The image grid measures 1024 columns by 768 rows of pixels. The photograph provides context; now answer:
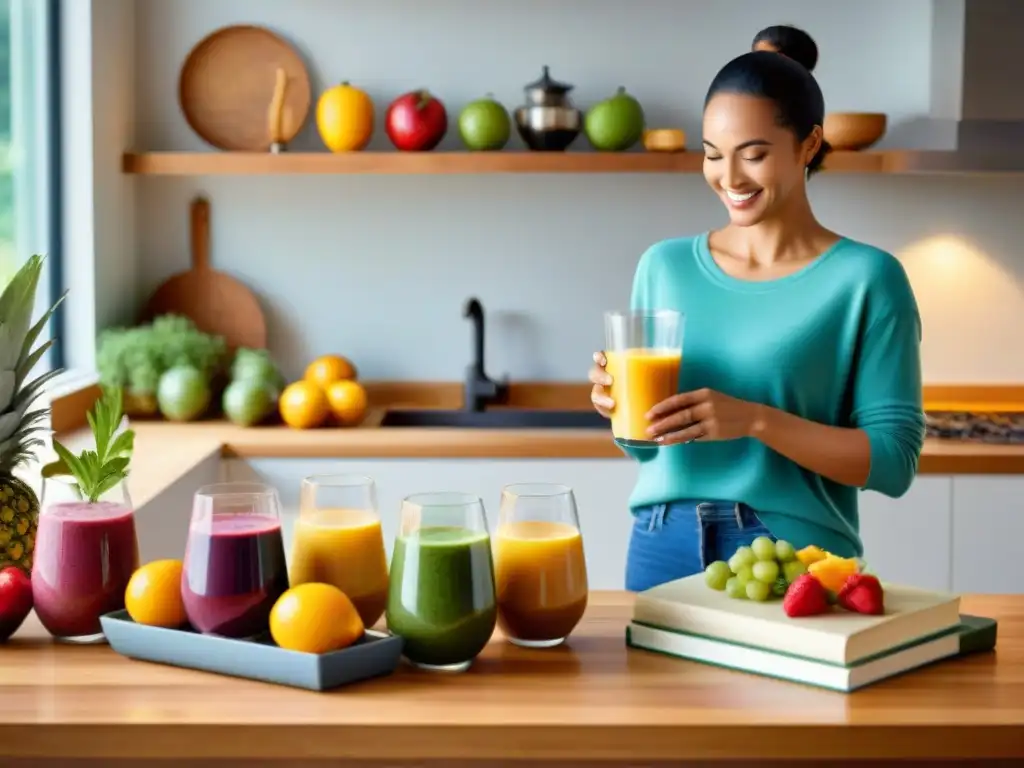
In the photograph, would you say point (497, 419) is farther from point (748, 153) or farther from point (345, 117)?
point (748, 153)

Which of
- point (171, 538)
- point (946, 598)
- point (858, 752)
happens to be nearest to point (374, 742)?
point (858, 752)

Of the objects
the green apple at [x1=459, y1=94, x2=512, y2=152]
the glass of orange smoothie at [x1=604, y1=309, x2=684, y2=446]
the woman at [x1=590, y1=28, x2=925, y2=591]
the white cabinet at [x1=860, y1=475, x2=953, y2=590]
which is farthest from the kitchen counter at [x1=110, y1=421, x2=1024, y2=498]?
the glass of orange smoothie at [x1=604, y1=309, x2=684, y2=446]

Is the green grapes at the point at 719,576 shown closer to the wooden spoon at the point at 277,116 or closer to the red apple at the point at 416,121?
the red apple at the point at 416,121

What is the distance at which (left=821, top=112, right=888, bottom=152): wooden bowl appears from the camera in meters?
3.71

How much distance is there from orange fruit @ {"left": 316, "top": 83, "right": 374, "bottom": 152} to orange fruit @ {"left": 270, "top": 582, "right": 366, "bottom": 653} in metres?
2.51

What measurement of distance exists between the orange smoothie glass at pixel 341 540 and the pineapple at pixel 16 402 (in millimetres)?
402

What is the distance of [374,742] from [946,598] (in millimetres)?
643

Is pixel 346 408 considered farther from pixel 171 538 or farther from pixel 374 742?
pixel 374 742

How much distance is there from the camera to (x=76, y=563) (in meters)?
1.57

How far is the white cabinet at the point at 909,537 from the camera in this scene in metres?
3.35

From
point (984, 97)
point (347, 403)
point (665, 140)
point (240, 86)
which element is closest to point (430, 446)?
point (347, 403)

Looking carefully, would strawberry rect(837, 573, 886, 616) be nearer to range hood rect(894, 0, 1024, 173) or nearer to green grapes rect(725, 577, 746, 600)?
green grapes rect(725, 577, 746, 600)

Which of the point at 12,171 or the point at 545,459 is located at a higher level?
the point at 12,171

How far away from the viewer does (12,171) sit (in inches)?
138
